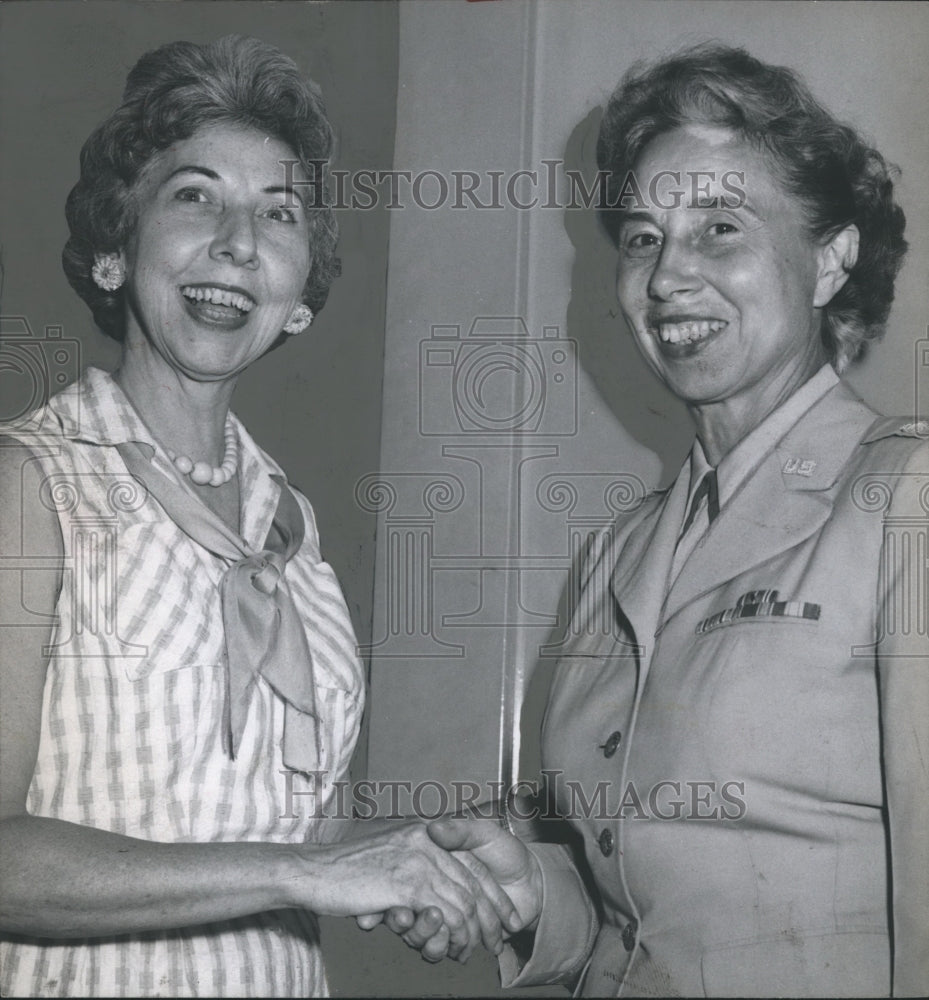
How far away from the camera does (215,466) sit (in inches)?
88.2

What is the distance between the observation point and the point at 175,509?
2143mm

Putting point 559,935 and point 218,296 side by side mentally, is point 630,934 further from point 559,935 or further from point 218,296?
point 218,296

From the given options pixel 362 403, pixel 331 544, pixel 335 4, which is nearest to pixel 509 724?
pixel 331 544

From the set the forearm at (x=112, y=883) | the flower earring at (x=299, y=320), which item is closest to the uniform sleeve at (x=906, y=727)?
the forearm at (x=112, y=883)

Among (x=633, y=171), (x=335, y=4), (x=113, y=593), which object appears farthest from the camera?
(x=335, y=4)

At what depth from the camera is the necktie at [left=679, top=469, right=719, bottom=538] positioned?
2.17 meters

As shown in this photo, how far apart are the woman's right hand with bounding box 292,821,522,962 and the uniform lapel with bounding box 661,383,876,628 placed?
45 centimetres

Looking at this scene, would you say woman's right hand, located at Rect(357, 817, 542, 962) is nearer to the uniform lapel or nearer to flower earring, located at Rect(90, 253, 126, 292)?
the uniform lapel

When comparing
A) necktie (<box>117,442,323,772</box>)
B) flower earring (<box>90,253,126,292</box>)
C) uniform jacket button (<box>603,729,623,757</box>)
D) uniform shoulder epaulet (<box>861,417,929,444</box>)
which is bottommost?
uniform jacket button (<box>603,729,623,757</box>)

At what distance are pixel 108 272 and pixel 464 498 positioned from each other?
61cm

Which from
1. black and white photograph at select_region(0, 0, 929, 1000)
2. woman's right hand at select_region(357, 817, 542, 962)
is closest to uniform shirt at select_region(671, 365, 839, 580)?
black and white photograph at select_region(0, 0, 929, 1000)

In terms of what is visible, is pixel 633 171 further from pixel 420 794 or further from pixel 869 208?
pixel 420 794

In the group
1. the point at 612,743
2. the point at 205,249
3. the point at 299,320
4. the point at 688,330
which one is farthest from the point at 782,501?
the point at 205,249

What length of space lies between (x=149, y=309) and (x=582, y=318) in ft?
2.09
